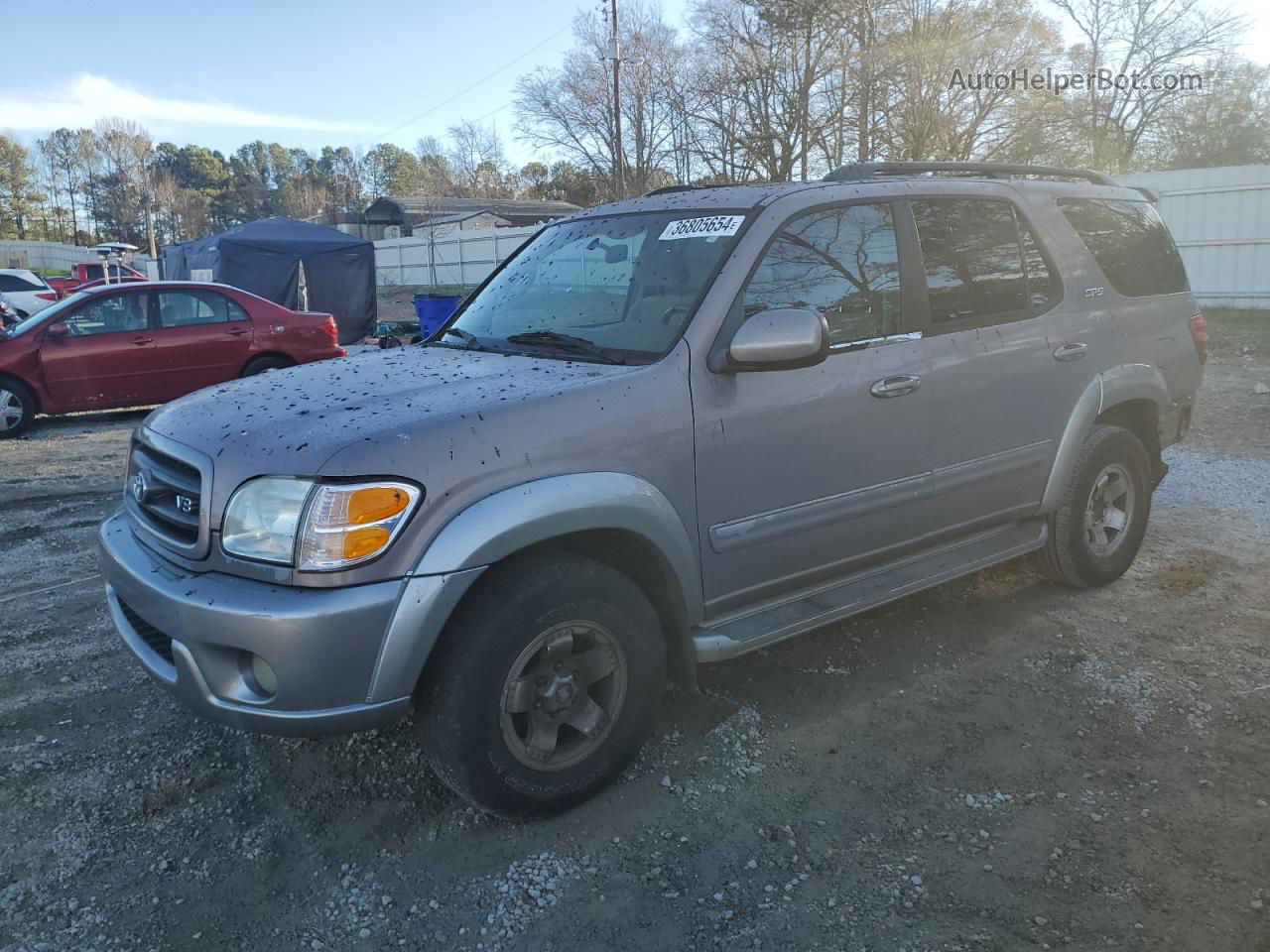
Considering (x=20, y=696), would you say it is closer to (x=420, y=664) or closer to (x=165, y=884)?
(x=165, y=884)

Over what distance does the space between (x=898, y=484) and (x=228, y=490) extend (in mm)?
2408

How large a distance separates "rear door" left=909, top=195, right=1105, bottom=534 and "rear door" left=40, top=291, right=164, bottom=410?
30.4 feet

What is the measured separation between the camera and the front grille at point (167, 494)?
2.81 m

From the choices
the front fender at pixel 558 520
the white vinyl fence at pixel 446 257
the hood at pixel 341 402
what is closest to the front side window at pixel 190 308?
the hood at pixel 341 402

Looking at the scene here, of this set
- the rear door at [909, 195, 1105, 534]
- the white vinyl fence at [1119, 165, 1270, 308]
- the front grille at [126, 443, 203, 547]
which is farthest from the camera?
the white vinyl fence at [1119, 165, 1270, 308]

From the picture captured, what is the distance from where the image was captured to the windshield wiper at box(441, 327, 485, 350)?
3752 millimetres

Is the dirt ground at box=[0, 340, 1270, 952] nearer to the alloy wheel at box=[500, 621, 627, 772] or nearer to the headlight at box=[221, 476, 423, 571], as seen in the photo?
the alloy wheel at box=[500, 621, 627, 772]

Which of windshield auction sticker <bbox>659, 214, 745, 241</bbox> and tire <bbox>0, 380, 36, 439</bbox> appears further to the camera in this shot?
tire <bbox>0, 380, 36, 439</bbox>

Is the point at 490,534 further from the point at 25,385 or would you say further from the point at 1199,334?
the point at 25,385

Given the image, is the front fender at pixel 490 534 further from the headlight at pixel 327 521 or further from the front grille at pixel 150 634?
the front grille at pixel 150 634

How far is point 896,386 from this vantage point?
3650 millimetres

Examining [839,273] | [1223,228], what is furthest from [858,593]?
[1223,228]

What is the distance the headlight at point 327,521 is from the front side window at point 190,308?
30.5 feet

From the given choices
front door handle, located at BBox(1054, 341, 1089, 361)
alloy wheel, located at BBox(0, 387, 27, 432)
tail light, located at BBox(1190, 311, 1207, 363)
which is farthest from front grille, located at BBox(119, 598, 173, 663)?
alloy wheel, located at BBox(0, 387, 27, 432)
